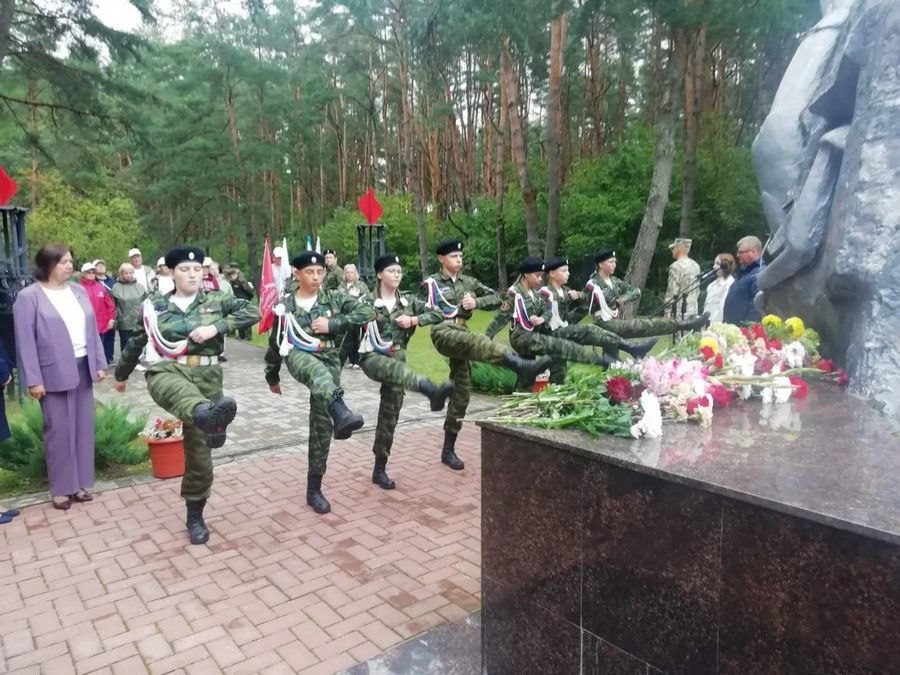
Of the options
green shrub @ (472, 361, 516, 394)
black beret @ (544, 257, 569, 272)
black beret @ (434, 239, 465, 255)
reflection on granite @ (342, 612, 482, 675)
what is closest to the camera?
reflection on granite @ (342, 612, 482, 675)

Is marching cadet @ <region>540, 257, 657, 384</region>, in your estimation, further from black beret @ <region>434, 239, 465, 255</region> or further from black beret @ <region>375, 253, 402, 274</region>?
black beret @ <region>375, 253, 402, 274</region>

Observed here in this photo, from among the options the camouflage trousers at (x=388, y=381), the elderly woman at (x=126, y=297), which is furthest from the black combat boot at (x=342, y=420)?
the elderly woman at (x=126, y=297)

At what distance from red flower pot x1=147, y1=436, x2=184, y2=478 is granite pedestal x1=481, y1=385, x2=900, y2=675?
3.68m

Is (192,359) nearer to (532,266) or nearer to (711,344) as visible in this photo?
(532,266)

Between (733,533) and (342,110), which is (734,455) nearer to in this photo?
(733,533)

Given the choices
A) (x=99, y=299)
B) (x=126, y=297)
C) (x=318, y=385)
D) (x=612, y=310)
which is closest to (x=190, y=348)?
(x=318, y=385)

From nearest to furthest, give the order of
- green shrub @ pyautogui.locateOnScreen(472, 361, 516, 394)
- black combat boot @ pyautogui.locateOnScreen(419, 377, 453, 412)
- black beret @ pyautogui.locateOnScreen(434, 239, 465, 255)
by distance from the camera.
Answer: black combat boot @ pyautogui.locateOnScreen(419, 377, 453, 412) < black beret @ pyautogui.locateOnScreen(434, 239, 465, 255) < green shrub @ pyautogui.locateOnScreen(472, 361, 516, 394)

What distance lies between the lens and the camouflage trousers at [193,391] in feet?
14.1

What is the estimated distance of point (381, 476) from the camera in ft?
18.2

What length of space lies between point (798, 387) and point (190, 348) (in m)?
3.69

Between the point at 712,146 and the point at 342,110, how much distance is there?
70.1 feet

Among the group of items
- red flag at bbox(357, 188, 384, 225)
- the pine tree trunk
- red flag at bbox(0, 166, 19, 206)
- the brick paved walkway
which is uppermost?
the pine tree trunk

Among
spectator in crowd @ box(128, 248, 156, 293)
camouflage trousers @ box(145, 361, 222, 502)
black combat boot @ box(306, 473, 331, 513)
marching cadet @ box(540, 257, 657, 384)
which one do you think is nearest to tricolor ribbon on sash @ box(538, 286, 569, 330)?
marching cadet @ box(540, 257, 657, 384)

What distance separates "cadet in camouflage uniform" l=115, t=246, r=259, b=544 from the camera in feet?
14.2
